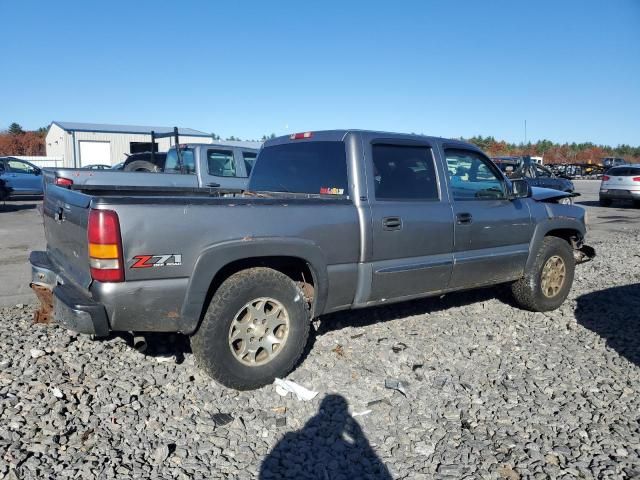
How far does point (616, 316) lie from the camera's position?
17.8ft

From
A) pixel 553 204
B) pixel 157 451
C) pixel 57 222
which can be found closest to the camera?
pixel 157 451

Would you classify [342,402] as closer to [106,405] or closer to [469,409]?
[469,409]

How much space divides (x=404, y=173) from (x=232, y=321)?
6.41ft

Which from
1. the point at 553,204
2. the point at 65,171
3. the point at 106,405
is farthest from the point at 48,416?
the point at 65,171

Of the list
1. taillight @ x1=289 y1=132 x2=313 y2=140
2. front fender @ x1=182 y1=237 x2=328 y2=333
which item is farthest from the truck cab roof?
front fender @ x1=182 y1=237 x2=328 y2=333

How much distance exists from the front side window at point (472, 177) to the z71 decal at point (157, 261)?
2.61m

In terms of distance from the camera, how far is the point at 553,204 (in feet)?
18.5

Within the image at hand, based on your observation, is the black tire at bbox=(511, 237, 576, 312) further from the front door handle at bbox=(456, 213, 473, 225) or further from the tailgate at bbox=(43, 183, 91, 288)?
the tailgate at bbox=(43, 183, 91, 288)

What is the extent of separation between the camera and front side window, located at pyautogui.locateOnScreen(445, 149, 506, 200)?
4.79m

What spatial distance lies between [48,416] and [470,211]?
3660mm

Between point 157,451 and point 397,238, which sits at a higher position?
point 397,238

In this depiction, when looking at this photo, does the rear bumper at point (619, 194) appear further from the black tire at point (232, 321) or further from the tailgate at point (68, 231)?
the tailgate at point (68, 231)

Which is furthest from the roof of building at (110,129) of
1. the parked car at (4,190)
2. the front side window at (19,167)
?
the parked car at (4,190)

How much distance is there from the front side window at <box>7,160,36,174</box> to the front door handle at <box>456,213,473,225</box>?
58.4 feet
